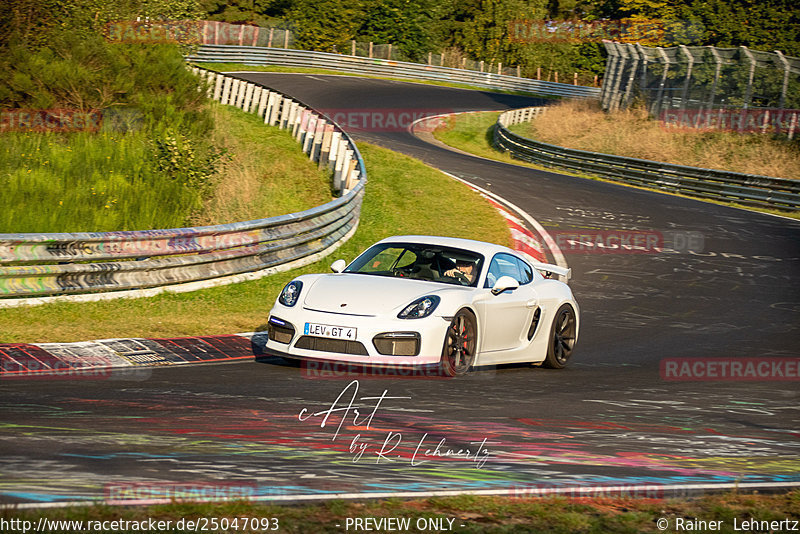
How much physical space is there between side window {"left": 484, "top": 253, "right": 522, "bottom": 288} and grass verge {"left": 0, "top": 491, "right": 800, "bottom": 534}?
5.14 m

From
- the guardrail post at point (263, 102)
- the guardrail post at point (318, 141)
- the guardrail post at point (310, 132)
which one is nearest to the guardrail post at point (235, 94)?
the guardrail post at point (263, 102)

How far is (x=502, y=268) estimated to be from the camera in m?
10.7

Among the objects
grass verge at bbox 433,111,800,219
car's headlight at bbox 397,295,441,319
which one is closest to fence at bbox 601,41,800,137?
grass verge at bbox 433,111,800,219

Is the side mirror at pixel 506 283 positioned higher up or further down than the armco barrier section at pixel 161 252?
higher up

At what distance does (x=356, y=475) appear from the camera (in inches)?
208

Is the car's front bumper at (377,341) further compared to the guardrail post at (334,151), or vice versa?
the guardrail post at (334,151)

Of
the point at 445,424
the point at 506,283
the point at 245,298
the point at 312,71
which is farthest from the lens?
the point at 312,71

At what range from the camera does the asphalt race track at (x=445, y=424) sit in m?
5.14

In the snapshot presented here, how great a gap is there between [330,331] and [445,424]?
2279mm

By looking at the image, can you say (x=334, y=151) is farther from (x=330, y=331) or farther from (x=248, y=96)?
(x=330, y=331)

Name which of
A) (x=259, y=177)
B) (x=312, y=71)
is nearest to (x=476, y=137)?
(x=312, y=71)


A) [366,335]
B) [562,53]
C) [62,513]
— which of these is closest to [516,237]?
[366,335]

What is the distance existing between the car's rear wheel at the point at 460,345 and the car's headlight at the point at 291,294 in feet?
5.07

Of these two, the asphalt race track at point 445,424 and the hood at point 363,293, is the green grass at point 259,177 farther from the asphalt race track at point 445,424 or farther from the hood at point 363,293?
the hood at point 363,293
